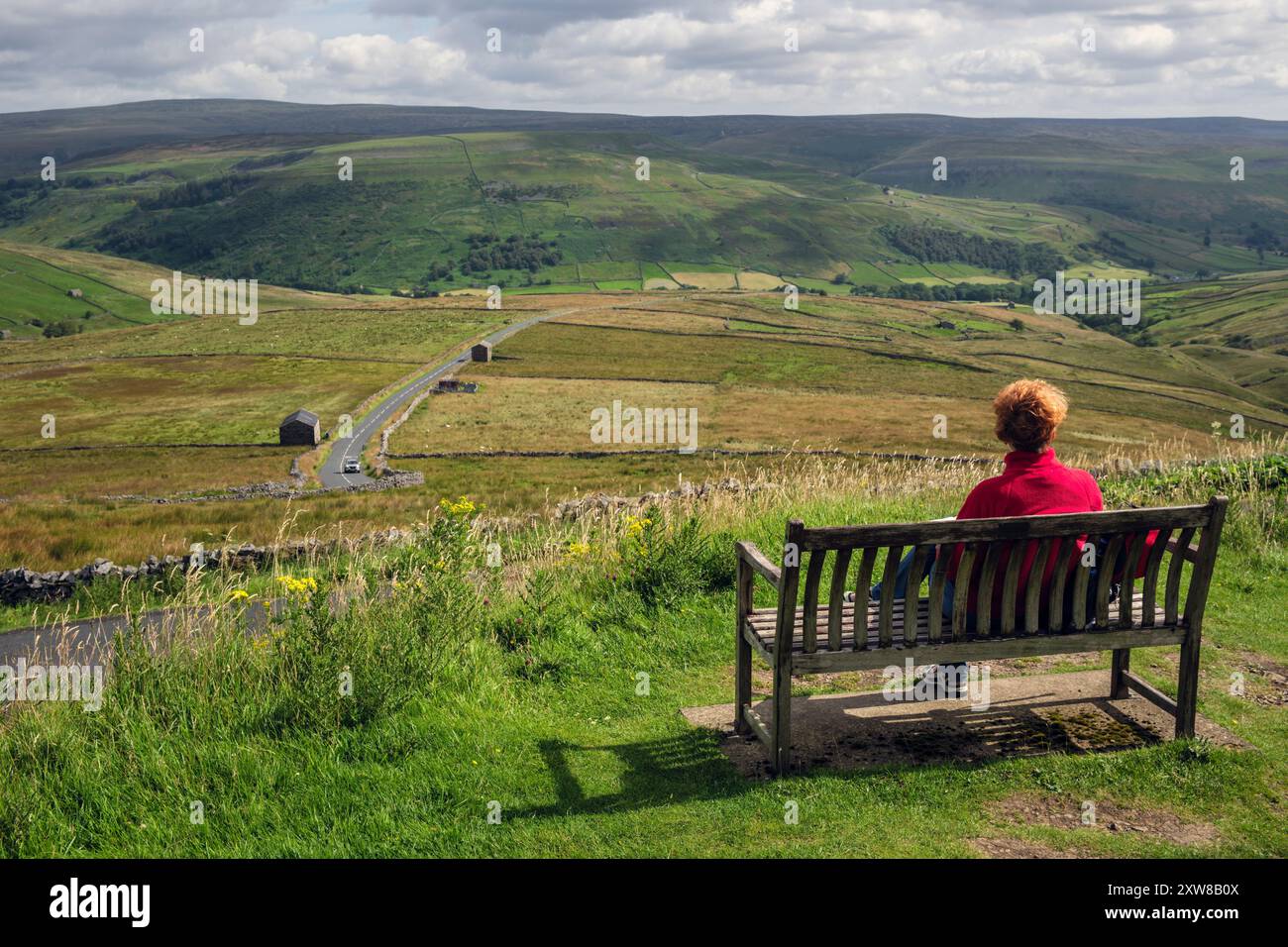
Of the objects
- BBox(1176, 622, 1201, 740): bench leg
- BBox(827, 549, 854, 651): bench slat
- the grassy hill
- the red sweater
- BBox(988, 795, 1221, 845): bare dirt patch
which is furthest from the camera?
the grassy hill

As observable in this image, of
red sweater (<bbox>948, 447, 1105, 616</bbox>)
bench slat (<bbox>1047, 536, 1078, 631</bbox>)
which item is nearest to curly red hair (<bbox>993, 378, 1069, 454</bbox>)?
red sweater (<bbox>948, 447, 1105, 616</bbox>)

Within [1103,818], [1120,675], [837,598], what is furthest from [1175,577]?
[837,598]

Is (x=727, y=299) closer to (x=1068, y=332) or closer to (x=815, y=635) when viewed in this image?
(x=1068, y=332)

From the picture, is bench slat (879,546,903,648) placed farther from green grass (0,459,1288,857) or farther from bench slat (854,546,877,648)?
green grass (0,459,1288,857)

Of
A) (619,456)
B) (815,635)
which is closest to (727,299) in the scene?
(619,456)

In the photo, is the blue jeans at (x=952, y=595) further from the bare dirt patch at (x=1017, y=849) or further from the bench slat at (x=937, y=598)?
the bare dirt patch at (x=1017, y=849)

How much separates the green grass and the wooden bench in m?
0.63

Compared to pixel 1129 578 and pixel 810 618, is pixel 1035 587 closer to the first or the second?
pixel 1129 578

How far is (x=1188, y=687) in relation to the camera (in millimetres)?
6484

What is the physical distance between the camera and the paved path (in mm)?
60250

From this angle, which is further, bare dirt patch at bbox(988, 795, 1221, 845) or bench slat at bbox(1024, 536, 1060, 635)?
bench slat at bbox(1024, 536, 1060, 635)

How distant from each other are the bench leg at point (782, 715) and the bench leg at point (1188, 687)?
8.03 feet

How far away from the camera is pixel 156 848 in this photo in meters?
5.16
